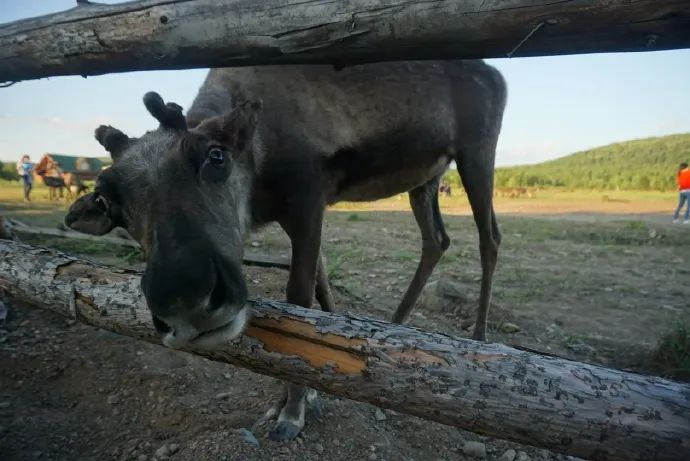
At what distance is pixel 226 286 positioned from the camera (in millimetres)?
1912

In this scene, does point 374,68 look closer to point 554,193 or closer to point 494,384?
point 494,384

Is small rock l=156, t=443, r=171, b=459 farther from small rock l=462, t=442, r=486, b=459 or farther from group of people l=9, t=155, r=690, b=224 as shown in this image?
group of people l=9, t=155, r=690, b=224

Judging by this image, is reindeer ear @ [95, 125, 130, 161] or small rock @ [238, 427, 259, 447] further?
small rock @ [238, 427, 259, 447]

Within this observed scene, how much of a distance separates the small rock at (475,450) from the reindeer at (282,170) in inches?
38.8

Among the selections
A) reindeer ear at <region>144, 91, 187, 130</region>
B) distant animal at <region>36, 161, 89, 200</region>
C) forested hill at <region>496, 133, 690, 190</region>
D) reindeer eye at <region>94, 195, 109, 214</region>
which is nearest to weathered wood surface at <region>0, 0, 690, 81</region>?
reindeer ear at <region>144, 91, 187, 130</region>

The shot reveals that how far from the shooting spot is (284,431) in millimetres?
3121

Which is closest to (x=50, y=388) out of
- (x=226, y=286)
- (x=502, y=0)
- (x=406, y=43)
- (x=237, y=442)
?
(x=237, y=442)

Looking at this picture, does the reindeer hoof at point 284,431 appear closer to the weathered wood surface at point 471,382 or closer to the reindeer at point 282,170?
the reindeer at point 282,170

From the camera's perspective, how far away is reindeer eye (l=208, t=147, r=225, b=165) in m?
2.37

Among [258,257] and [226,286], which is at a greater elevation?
[226,286]

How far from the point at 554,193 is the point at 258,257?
1127 inches

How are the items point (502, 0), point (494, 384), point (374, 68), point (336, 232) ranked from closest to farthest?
point (502, 0)
point (494, 384)
point (374, 68)
point (336, 232)

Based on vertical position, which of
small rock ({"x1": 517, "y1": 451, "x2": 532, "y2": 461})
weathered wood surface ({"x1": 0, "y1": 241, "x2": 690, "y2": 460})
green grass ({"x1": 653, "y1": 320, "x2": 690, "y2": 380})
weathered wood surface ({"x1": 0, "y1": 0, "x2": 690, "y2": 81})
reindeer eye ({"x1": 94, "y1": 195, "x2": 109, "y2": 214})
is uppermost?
weathered wood surface ({"x1": 0, "y1": 0, "x2": 690, "y2": 81})

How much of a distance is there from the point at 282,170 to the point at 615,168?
37627 millimetres
